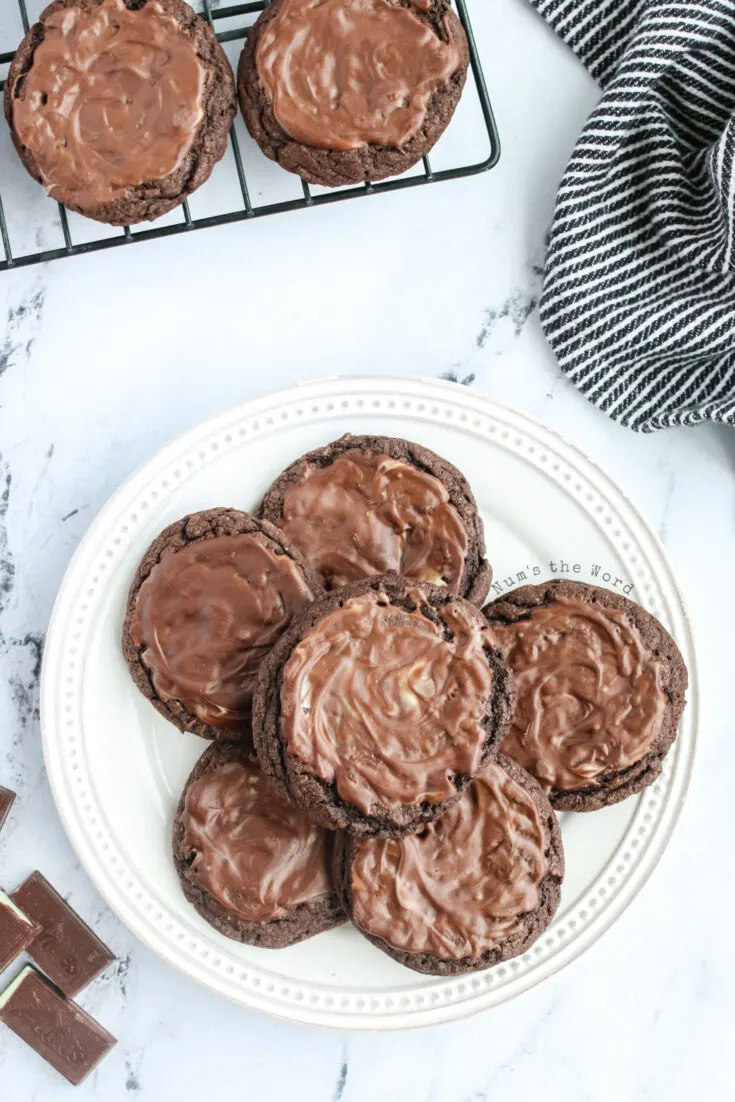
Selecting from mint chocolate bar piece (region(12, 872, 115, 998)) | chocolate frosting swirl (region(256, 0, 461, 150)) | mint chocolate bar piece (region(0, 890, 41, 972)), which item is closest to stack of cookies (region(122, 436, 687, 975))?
mint chocolate bar piece (region(12, 872, 115, 998))

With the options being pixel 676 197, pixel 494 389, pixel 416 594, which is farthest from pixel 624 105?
pixel 416 594

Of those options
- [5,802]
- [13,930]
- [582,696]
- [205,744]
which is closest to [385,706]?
[582,696]

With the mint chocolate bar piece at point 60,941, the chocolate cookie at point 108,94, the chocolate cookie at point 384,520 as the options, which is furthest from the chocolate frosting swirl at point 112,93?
the mint chocolate bar piece at point 60,941

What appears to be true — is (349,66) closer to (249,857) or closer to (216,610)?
(216,610)

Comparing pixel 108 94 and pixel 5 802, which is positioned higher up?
pixel 108 94

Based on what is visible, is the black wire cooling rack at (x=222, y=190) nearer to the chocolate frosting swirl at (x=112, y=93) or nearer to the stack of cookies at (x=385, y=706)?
the chocolate frosting swirl at (x=112, y=93)

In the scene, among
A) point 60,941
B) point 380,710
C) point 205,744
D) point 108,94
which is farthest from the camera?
point 60,941

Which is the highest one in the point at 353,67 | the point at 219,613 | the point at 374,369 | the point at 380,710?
the point at 353,67

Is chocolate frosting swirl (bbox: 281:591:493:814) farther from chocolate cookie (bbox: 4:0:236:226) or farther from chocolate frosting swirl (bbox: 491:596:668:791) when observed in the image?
chocolate cookie (bbox: 4:0:236:226)
